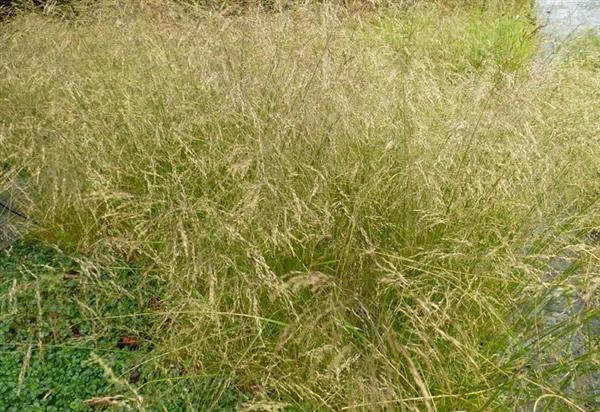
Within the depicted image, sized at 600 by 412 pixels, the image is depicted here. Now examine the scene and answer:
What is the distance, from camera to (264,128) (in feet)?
5.89

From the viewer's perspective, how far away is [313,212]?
5.18 feet

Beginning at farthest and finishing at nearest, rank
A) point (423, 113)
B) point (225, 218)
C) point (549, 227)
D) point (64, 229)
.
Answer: point (423, 113), point (64, 229), point (549, 227), point (225, 218)

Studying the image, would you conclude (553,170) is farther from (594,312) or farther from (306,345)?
(306,345)

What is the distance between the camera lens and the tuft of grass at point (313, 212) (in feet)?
4.29

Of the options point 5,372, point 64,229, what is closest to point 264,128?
point 64,229

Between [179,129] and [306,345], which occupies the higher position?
[179,129]

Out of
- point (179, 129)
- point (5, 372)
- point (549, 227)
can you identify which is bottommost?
point (5, 372)

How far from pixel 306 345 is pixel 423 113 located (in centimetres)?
122

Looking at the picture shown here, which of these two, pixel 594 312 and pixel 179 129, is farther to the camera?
pixel 179 129

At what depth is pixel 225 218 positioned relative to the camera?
151 centimetres

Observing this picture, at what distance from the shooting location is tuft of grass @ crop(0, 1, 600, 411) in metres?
1.31

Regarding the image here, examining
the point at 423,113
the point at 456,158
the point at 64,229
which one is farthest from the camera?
the point at 423,113

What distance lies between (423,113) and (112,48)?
153 centimetres

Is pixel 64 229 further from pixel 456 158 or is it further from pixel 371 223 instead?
pixel 456 158
